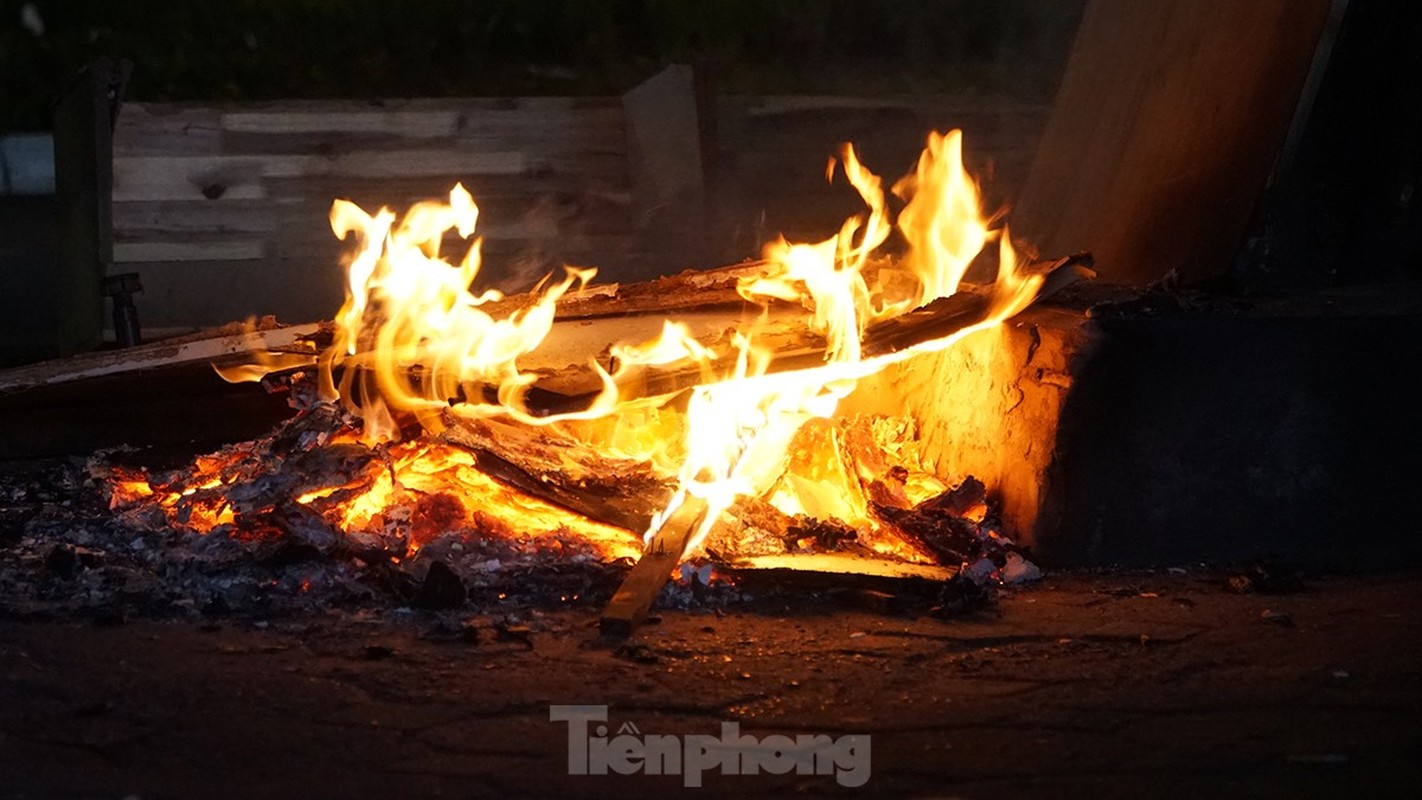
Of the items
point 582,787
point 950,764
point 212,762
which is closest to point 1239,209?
point 950,764

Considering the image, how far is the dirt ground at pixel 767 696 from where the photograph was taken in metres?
3.45

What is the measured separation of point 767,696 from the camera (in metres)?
3.99

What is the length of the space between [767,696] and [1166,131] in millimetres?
3097

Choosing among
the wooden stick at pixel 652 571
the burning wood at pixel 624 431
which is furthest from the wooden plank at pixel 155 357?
the wooden stick at pixel 652 571

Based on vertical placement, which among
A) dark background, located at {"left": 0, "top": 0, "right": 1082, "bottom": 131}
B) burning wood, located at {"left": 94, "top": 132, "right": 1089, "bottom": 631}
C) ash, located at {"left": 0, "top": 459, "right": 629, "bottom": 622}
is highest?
dark background, located at {"left": 0, "top": 0, "right": 1082, "bottom": 131}

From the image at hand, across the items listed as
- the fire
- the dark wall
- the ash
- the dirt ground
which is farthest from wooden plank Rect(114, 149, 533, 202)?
the dark wall

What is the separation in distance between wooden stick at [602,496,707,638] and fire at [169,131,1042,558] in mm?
55

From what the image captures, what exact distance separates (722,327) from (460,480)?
4.09 feet

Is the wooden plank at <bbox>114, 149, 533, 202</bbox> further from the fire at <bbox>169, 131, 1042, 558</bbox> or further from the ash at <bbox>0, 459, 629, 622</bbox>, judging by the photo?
the ash at <bbox>0, 459, 629, 622</bbox>

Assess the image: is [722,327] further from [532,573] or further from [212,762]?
[212,762]

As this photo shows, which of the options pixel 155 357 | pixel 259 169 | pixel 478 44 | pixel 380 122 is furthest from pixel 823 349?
pixel 478 44

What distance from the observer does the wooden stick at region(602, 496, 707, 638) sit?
4426 mm

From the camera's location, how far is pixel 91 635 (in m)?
4.34

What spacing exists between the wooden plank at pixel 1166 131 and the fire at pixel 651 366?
Answer: 0.59 metres
